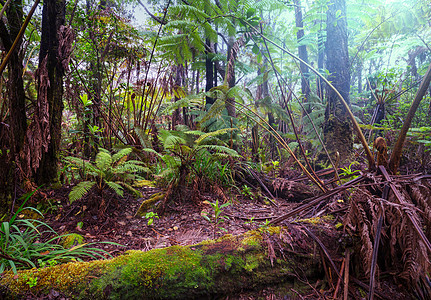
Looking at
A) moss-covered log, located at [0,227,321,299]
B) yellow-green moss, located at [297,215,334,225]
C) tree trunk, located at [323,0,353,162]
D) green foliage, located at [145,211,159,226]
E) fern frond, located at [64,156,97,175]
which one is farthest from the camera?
tree trunk, located at [323,0,353,162]

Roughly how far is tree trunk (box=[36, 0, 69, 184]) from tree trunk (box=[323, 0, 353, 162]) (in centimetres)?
369

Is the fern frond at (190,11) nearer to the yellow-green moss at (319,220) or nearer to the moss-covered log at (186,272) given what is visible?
the yellow-green moss at (319,220)

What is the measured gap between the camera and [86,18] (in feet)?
11.5

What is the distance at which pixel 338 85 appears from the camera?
11.8 feet

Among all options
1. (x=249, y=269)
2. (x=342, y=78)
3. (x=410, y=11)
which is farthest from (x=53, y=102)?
(x=410, y=11)

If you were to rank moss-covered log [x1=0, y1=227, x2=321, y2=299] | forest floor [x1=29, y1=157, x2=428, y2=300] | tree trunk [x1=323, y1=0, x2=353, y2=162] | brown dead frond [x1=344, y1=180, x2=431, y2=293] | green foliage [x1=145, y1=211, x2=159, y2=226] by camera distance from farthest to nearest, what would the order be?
1. tree trunk [x1=323, y1=0, x2=353, y2=162]
2. green foliage [x1=145, y1=211, x2=159, y2=226]
3. forest floor [x1=29, y1=157, x2=428, y2=300]
4. moss-covered log [x1=0, y1=227, x2=321, y2=299]
5. brown dead frond [x1=344, y1=180, x2=431, y2=293]

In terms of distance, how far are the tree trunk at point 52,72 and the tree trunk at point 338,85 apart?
3.69m

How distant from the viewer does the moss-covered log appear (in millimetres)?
1053

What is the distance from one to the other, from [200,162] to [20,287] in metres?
A: 1.99

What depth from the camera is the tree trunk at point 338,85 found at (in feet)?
11.0

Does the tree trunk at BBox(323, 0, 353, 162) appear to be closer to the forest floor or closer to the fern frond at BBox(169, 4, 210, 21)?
the forest floor

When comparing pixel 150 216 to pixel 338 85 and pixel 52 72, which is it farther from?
pixel 338 85

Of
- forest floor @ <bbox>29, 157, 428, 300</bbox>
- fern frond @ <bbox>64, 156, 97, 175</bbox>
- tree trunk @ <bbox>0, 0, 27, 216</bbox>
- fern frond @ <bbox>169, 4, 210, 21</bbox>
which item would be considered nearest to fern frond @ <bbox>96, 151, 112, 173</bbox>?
fern frond @ <bbox>64, 156, 97, 175</bbox>

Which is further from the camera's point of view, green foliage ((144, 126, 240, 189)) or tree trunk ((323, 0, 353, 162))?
tree trunk ((323, 0, 353, 162))
